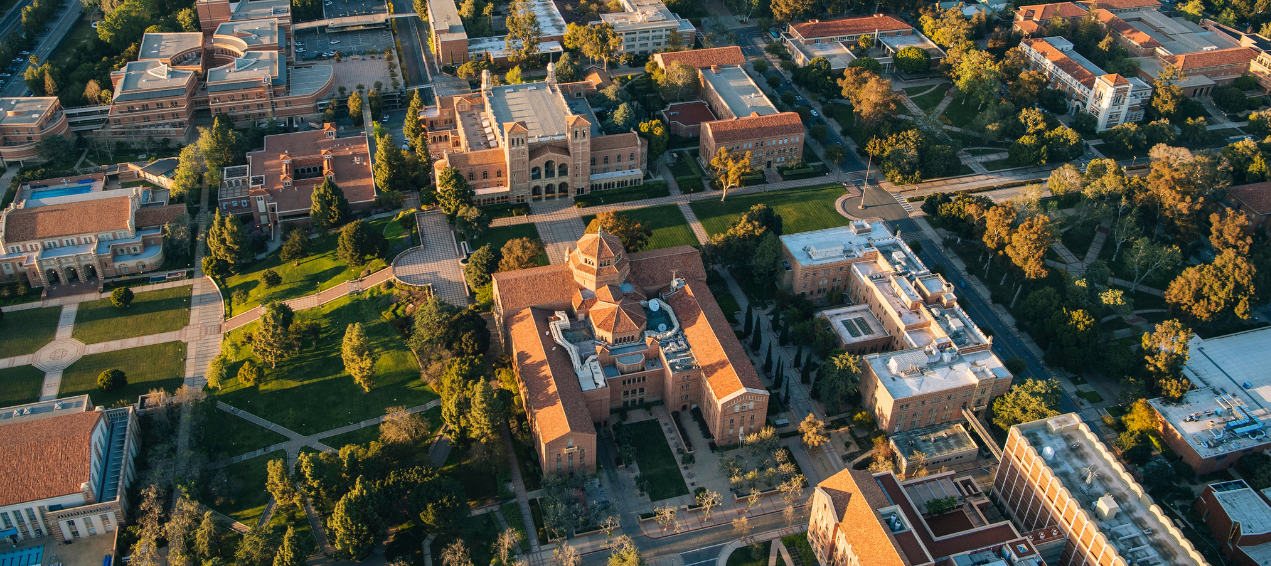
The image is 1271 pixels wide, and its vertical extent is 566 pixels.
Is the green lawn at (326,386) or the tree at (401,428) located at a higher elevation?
the tree at (401,428)

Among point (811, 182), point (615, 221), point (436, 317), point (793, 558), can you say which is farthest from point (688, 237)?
point (793, 558)

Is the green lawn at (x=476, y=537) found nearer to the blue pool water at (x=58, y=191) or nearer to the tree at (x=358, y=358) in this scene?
the tree at (x=358, y=358)

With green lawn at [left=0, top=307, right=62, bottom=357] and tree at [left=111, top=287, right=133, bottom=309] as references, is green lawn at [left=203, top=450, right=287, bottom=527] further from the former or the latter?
green lawn at [left=0, top=307, right=62, bottom=357]

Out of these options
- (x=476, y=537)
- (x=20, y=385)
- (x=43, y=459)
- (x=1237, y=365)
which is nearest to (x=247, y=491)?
(x=43, y=459)

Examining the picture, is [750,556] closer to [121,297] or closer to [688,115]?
[121,297]

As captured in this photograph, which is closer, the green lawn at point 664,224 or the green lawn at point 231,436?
the green lawn at point 231,436

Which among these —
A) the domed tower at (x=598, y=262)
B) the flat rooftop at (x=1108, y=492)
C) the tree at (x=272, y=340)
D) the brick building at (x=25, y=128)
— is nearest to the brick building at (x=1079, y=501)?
the flat rooftop at (x=1108, y=492)

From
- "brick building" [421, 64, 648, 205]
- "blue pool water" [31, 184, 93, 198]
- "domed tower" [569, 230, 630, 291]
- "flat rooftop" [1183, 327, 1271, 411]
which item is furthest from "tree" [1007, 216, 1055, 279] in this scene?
"blue pool water" [31, 184, 93, 198]
